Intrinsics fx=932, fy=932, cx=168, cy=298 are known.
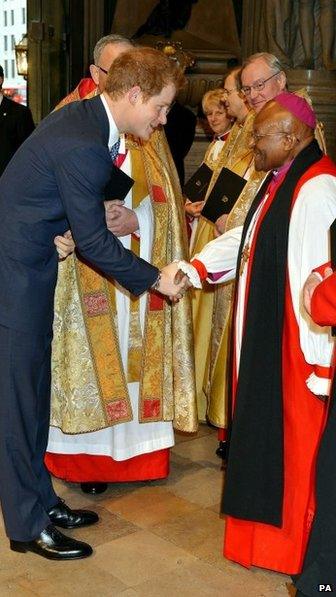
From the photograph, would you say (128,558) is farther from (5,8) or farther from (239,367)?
(5,8)

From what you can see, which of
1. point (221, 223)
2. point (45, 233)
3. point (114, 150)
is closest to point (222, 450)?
point (221, 223)

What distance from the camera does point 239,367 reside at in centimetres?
315

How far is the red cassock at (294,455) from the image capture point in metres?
3.02

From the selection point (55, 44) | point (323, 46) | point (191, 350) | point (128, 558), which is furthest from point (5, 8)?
point (128, 558)

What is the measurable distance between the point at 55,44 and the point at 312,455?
31.5 feet

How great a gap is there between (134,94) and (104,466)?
67.3 inches

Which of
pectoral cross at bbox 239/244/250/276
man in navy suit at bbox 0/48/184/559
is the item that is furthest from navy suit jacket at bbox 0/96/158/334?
pectoral cross at bbox 239/244/250/276

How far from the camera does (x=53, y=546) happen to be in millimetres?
3352

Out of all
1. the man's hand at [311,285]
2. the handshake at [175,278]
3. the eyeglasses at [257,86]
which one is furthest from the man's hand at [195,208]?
the man's hand at [311,285]

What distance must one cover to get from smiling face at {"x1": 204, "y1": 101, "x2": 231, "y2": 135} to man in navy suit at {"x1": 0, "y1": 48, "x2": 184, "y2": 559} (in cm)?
205

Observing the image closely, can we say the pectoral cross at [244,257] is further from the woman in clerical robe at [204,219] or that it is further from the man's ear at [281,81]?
the woman in clerical robe at [204,219]

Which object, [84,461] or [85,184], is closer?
[85,184]

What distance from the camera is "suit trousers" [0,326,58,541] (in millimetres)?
3178

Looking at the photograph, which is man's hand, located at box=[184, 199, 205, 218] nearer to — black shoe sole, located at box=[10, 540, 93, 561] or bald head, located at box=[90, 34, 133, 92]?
bald head, located at box=[90, 34, 133, 92]
